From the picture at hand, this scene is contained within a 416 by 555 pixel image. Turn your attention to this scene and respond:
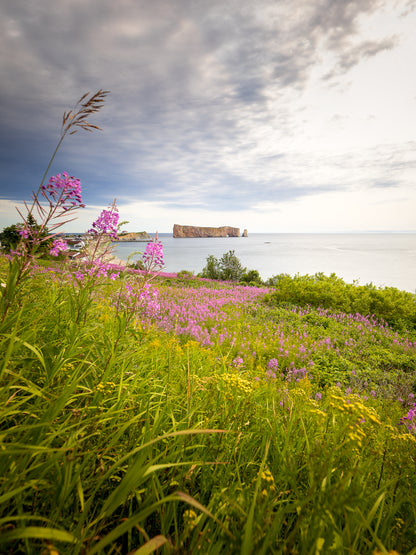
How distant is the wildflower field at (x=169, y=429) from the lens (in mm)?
1191

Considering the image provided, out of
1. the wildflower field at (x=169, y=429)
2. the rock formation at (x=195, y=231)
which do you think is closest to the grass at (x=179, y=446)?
the wildflower field at (x=169, y=429)

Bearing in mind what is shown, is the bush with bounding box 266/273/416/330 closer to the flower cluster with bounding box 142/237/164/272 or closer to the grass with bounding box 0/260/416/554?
the grass with bounding box 0/260/416/554

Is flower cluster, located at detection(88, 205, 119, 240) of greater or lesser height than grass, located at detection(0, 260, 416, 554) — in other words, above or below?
above

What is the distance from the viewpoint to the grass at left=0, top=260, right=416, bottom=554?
1.17 metres

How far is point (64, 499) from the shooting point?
1.23m

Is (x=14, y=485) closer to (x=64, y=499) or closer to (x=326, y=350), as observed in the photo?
(x=64, y=499)

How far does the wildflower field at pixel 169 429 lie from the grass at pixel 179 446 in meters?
0.02

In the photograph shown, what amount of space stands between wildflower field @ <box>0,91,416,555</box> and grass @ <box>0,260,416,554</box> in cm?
2

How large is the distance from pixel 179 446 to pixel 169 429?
0.46 ft

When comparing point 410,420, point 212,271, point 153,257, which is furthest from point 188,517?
point 212,271

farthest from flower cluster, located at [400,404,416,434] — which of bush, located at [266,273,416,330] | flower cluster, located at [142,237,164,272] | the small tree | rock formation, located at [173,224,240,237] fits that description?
rock formation, located at [173,224,240,237]

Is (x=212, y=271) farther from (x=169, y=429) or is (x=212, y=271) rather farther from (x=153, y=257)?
(x=169, y=429)

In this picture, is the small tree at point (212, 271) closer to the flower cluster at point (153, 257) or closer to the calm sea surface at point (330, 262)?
the calm sea surface at point (330, 262)

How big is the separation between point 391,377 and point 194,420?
5703mm
